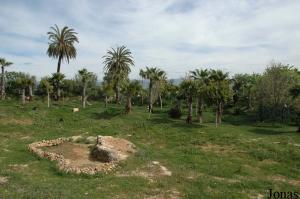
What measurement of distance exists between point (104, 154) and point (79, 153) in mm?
3370

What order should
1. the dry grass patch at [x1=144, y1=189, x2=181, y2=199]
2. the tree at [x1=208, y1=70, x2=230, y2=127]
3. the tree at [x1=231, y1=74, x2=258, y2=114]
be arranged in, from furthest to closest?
the tree at [x1=231, y1=74, x2=258, y2=114], the tree at [x1=208, y1=70, x2=230, y2=127], the dry grass patch at [x1=144, y1=189, x2=181, y2=199]

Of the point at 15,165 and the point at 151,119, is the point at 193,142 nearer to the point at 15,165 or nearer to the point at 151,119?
the point at 151,119

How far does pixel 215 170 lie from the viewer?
2652 centimetres

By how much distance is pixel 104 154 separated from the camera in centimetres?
2816

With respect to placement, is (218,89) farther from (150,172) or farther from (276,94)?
(150,172)

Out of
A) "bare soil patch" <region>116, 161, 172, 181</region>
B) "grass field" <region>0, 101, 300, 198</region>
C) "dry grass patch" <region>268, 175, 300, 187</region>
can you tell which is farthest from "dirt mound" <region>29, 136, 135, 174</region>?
"dry grass patch" <region>268, 175, 300, 187</region>

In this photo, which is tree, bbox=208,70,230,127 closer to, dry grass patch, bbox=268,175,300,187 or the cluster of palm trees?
the cluster of palm trees

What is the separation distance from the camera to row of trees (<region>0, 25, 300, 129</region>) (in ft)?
168

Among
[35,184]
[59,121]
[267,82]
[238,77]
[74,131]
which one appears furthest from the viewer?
[238,77]

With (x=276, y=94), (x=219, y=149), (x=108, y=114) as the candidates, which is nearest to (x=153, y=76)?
(x=108, y=114)

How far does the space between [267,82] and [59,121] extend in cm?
3767

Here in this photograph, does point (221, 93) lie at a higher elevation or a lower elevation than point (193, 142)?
higher

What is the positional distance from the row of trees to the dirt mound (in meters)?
20.7

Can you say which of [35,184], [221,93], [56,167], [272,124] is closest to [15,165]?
[56,167]
